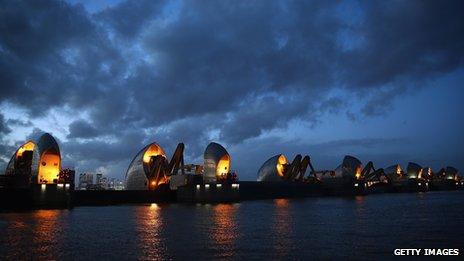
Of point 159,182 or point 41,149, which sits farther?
point 159,182

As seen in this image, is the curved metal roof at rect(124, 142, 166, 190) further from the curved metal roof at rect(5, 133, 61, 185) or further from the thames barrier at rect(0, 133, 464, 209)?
the curved metal roof at rect(5, 133, 61, 185)

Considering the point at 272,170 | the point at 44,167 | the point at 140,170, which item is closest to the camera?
the point at 44,167

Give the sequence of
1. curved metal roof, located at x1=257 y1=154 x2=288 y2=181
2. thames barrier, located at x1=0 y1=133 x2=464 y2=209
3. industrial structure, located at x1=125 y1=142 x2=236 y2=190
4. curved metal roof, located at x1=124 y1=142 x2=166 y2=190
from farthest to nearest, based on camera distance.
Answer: curved metal roof, located at x1=257 y1=154 x2=288 y2=181, curved metal roof, located at x1=124 y1=142 x2=166 y2=190, industrial structure, located at x1=125 y1=142 x2=236 y2=190, thames barrier, located at x1=0 y1=133 x2=464 y2=209

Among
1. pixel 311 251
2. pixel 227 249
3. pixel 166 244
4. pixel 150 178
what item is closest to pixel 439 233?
pixel 311 251

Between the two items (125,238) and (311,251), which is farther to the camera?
(125,238)

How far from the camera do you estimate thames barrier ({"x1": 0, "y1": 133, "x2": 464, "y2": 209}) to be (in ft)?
213

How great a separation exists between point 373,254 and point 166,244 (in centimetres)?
1076

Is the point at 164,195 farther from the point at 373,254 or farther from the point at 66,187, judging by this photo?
the point at 373,254

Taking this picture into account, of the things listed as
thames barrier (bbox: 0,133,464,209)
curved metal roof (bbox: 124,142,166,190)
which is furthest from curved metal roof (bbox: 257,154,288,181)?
curved metal roof (bbox: 124,142,166,190)

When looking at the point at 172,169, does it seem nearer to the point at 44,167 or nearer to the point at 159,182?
the point at 159,182

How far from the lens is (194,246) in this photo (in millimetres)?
22047

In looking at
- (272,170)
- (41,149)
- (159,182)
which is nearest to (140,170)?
(159,182)

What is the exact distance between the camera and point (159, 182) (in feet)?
342

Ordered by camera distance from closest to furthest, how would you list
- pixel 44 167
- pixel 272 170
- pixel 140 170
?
pixel 44 167, pixel 140 170, pixel 272 170
